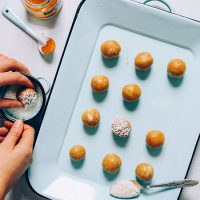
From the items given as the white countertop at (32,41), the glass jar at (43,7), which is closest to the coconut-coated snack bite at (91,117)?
the white countertop at (32,41)

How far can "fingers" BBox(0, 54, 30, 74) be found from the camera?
101 cm

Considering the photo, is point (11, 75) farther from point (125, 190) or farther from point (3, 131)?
point (125, 190)

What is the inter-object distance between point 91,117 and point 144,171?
17cm

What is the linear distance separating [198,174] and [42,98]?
15.7 inches

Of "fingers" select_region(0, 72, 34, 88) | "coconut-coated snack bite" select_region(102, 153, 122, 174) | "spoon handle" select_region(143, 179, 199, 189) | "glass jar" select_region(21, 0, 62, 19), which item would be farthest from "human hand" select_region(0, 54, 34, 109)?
"spoon handle" select_region(143, 179, 199, 189)

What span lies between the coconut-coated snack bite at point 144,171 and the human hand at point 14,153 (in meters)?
0.25

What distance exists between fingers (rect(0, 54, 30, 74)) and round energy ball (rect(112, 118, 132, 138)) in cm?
24

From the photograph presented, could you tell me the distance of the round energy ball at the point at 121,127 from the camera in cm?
104

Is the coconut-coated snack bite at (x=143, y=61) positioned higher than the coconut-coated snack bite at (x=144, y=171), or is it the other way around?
the coconut-coated snack bite at (x=143, y=61)

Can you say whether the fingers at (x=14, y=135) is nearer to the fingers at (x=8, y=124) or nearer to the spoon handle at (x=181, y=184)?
the fingers at (x=8, y=124)

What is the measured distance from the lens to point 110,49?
3.42 ft

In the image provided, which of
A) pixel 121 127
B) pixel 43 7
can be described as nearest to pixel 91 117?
pixel 121 127

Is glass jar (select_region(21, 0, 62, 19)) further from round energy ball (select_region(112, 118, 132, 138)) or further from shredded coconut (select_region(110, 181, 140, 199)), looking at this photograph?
shredded coconut (select_region(110, 181, 140, 199))

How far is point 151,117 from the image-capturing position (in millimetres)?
1072
